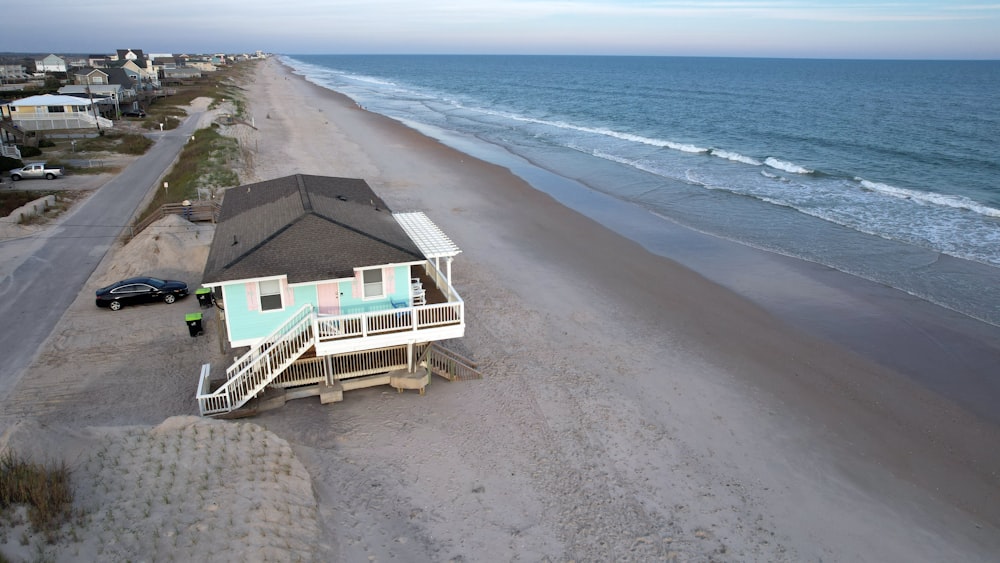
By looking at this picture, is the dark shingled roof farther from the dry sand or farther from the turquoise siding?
the dry sand

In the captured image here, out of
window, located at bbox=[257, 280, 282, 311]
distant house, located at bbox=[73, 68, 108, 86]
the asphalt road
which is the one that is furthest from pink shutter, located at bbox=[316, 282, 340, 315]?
distant house, located at bbox=[73, 68, 108, 86]

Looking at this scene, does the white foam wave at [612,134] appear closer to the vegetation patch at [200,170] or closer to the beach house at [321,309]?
the vegetation patch at [200,170]

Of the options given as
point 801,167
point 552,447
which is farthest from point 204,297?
point 801,167

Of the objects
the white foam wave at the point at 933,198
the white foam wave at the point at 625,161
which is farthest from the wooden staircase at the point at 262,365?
the white foam wave at the point at 933,198

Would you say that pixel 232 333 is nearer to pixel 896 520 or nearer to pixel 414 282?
pixel 414 282

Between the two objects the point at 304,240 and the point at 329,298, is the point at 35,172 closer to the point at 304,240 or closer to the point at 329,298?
the point at 304,240
